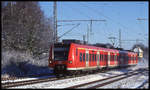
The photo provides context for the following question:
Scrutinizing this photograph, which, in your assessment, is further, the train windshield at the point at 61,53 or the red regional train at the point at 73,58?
the train windshield at the point at 61,53

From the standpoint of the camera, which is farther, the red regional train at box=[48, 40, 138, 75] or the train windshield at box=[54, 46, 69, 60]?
the train windshield at box=[54, 46, 69, 60]

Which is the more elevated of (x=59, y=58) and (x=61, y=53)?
(x=61, y=53)

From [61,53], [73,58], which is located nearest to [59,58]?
[61,53]

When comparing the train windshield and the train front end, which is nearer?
the train front end

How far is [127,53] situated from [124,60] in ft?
7.30

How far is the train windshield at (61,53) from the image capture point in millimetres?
20703

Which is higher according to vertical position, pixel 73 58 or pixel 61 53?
pixel 61 53

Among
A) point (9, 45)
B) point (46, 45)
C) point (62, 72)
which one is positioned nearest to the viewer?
point (62, 72)

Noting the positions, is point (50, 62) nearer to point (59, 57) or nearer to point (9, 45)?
point (59, 57)

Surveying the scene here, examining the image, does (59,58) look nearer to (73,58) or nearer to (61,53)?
(61,53)

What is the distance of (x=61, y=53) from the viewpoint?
2081 centimetres

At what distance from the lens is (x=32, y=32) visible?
2814 cm

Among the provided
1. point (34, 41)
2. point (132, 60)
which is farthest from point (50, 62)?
point (132, 60)

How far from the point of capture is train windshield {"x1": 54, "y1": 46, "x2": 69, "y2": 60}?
2070 cm
